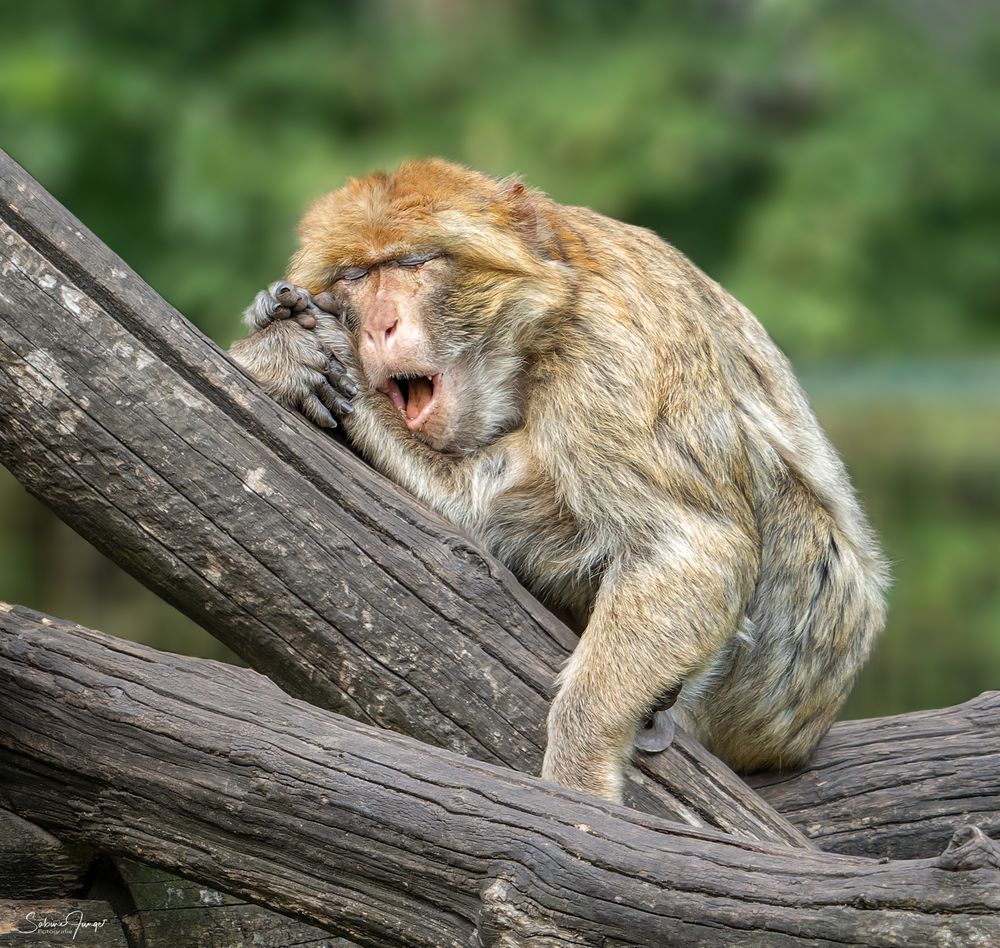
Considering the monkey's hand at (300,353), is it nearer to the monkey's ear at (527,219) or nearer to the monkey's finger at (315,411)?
the monkey's finger at (315,411)

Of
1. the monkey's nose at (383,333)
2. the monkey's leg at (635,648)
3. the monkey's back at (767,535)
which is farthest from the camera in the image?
the monkey's back at (767,535)

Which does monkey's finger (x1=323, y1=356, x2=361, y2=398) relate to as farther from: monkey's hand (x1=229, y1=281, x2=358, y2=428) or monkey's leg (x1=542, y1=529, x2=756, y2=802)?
monkey's leg (x1=542, y1=529, x2=756, y2=802)

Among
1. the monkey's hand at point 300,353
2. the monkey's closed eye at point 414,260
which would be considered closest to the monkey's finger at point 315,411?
the monkey's hand at point 300,353

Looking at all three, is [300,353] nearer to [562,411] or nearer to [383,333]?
[383,333]

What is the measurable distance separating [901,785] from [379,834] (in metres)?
2.03

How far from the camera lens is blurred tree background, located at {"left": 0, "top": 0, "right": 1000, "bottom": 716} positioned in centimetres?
1008

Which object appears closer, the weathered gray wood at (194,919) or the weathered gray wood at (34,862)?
the weathered gray wood at (34,862)

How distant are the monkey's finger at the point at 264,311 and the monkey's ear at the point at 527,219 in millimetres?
754

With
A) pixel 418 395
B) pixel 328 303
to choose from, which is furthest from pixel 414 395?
pixel 328 303

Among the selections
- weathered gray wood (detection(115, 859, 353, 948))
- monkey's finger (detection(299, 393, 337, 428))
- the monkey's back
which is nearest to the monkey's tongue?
monkey's finger (detection(299, 393, 337, 428))

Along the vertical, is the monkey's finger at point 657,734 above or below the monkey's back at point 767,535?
below

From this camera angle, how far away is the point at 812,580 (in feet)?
14.2

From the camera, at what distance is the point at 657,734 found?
3762mm

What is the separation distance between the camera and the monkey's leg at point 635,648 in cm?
360
